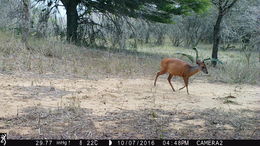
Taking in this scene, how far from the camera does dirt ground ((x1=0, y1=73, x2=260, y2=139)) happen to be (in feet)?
15.7

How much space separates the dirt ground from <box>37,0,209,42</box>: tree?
7.10 metres

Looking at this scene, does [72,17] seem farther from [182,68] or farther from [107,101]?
[107,101]

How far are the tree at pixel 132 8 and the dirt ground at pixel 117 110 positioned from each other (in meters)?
7.10

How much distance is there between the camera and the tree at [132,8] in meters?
15.5

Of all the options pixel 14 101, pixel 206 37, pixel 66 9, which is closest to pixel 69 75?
pixel 14 101

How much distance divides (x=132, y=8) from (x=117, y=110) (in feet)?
33.7

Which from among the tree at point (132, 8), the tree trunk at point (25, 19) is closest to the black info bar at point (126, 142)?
the tree trunk at point (25, 19)

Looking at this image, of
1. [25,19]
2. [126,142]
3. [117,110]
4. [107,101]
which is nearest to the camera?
[126,142]

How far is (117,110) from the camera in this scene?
5984 millimetres

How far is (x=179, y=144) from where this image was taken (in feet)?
13.5

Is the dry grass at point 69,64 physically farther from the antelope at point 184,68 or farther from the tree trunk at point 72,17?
the tree trunk at point 72,17

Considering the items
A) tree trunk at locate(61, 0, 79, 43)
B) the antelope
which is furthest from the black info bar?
tree trunk at locate(61, 0, 79, 43)

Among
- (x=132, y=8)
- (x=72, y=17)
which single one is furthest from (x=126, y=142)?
(x=72, y=17)

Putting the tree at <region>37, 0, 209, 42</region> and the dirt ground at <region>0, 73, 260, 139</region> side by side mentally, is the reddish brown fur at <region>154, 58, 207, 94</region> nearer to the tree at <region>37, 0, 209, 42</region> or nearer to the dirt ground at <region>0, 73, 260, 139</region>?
the dirt ground at <region>0, 73, 260, 139</region>
